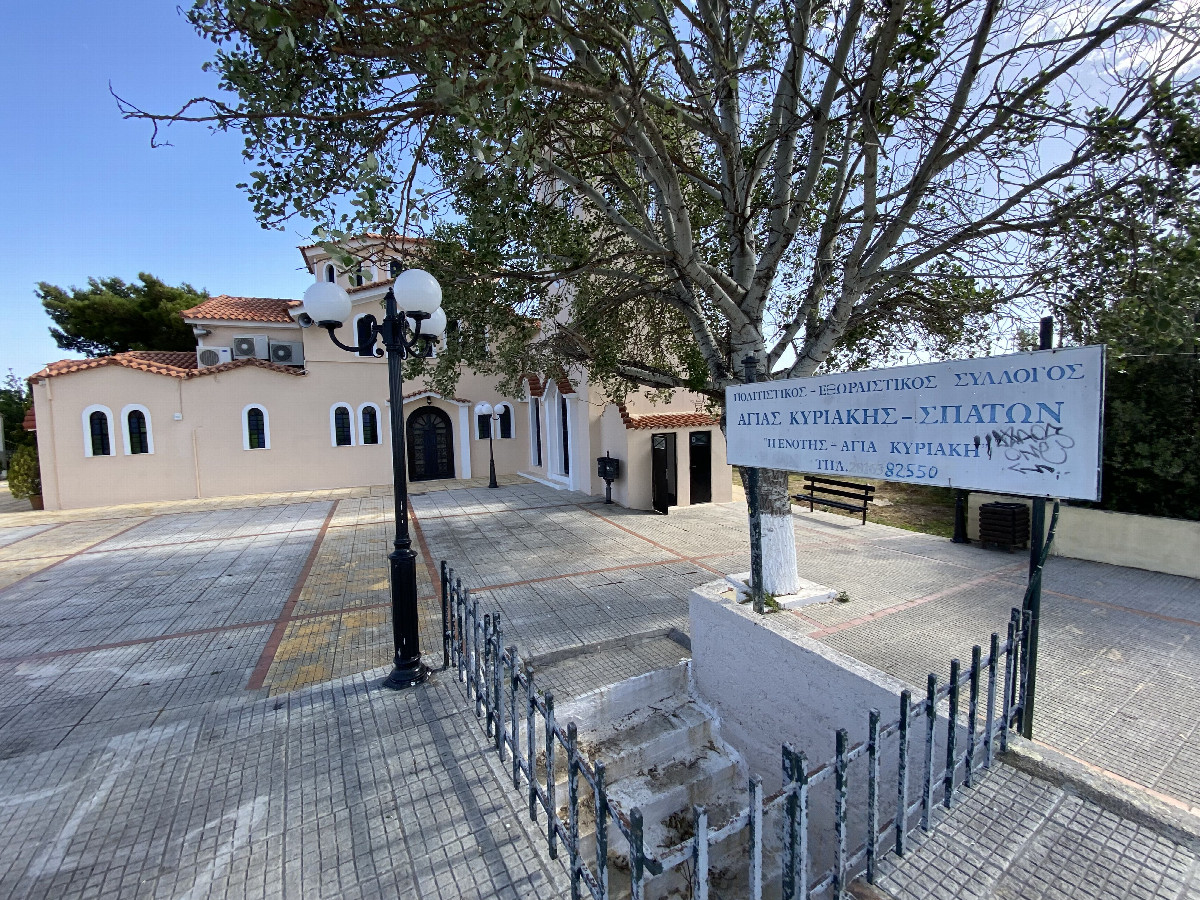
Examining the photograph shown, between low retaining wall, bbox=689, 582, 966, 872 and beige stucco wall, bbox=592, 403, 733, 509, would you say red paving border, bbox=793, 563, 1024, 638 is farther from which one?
beige stucco wall, bbox=592, 403, 733, 509

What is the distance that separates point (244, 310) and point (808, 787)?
22.2m

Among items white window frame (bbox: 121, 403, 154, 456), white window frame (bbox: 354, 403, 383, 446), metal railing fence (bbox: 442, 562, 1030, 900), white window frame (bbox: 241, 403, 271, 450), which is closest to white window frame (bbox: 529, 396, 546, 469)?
white window frame (bbox: 354, 403, 383, 446)

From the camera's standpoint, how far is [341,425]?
18.0 m

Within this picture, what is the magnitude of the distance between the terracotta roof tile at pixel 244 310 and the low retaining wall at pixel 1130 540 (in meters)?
21.8

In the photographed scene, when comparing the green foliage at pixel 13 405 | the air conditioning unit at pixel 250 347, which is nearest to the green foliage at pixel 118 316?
the green foliage at pixel 13 405

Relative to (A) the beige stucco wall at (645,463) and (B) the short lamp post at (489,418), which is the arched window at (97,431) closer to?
(B) the short lamp post at (489,418)

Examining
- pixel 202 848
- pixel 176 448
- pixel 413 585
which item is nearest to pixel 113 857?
pixel 202 848

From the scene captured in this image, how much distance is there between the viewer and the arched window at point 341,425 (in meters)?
17.8

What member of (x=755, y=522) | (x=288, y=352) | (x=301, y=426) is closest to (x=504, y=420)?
(x=301, y=426)

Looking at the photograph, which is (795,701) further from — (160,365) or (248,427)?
(160,365)

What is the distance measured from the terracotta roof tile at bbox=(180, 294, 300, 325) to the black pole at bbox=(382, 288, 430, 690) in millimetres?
17151

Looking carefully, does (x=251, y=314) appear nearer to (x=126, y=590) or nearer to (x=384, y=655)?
(x=126, y=590)

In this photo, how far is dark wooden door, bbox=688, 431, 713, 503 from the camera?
41.6 feet

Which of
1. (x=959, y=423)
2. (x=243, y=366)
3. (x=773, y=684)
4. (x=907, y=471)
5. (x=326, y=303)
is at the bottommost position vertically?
(x=773, y=684)
